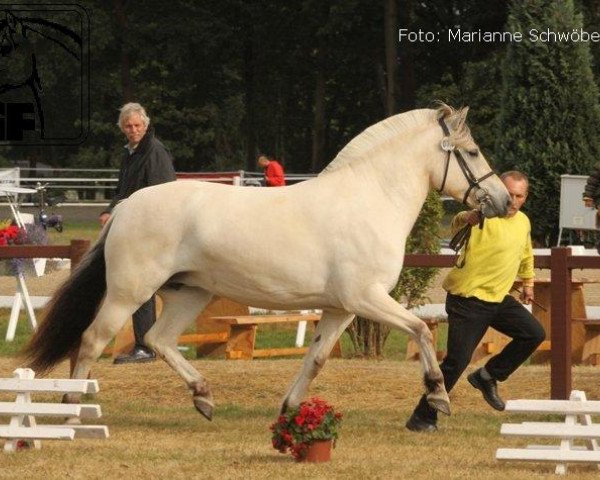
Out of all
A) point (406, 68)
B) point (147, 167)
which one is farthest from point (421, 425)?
point (406, 68)

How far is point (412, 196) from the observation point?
973 cm

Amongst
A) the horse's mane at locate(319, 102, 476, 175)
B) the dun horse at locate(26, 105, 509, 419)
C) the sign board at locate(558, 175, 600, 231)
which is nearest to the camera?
the dun horse at locate(26, 105, 509, 419)

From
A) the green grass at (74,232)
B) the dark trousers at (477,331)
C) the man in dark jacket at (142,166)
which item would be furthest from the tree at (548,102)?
the dark trousers at (477,331)

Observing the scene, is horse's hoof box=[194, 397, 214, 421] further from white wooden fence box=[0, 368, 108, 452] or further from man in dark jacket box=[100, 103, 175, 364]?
man in dark jacket box=[100, 103, 175, 364]

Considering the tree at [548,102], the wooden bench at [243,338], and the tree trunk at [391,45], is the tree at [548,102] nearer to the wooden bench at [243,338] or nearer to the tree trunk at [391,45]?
the tree trunk at [391,45]

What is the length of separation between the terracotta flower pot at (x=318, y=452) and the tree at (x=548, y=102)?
73.4 feet

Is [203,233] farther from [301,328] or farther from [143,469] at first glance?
[301,328]

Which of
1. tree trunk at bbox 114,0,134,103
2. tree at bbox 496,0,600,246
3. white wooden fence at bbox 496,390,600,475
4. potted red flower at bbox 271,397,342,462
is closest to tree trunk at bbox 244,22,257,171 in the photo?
tree trunk at bbox 114,0,134,103

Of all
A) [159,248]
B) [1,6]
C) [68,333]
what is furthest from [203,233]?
[1,6]

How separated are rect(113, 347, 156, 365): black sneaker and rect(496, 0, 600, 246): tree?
18.9 meters

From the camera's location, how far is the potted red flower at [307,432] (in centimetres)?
852

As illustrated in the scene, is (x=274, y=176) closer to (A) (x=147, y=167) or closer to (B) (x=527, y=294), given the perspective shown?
(A) (x=147, y=167)

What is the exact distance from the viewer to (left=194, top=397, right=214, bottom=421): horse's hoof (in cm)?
985

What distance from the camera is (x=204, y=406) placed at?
32.3ft
